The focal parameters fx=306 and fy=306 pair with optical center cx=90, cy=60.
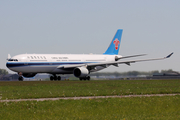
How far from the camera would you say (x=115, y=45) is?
2648 inches

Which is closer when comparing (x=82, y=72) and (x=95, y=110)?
(x=95, y=110)

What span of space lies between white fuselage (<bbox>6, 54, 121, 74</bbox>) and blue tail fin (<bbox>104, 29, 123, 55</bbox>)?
7030mm

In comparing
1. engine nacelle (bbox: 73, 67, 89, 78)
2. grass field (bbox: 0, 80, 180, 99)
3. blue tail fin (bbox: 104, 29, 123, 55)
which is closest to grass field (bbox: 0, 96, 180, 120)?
grass field (bbox: 0, 80, 180, 99)

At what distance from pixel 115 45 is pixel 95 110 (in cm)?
5111

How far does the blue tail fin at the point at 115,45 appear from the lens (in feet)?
219

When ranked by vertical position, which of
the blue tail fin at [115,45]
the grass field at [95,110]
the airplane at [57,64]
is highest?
the blue tail fin at [115,45]

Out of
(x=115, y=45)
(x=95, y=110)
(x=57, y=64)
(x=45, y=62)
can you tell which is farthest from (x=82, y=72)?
(x=95, y=110)

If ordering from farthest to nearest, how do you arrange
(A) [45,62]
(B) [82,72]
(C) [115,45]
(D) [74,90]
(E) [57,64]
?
(C) [115,45] → (E) [57,64] → (B) [82,72] → (A) [45,62] → (D) [74,90]

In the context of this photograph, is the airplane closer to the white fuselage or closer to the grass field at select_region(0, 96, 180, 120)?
the white fuselage

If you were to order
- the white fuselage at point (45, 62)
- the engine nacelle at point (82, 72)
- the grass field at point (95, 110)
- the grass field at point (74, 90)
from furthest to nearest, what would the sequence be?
the engine nacelle at point (82, 72) < the white fuselage at point (45, 62) < the grass field at point (74, 90) < the grass field at point (95, 110)

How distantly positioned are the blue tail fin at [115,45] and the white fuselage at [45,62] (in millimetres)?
7030

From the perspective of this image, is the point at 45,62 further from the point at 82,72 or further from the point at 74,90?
the point at 74,90

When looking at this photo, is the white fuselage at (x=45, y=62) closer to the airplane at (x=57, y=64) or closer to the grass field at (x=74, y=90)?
the airplane at (x=57, y=64)

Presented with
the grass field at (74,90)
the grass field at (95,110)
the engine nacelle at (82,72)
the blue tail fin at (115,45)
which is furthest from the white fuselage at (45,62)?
the grass field at (95,110)
